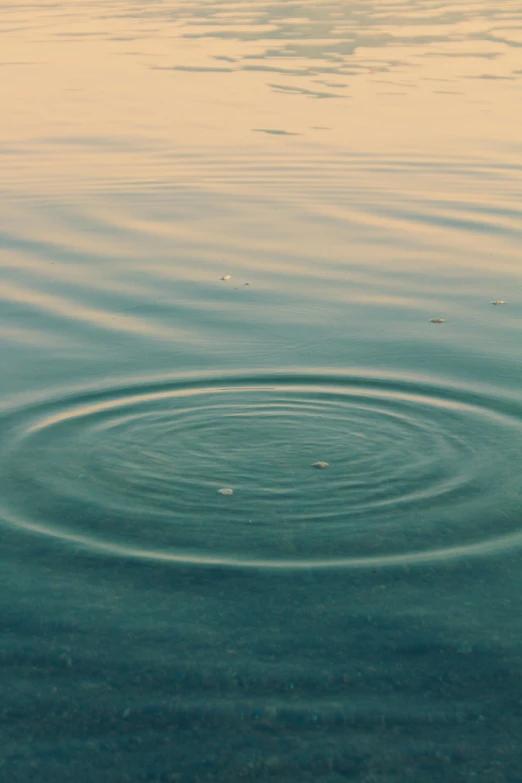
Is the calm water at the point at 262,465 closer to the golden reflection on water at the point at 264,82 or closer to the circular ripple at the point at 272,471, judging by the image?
the circular ripple at the point at 272,471

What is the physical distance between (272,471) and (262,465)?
0.10m

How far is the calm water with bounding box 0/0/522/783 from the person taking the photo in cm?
452

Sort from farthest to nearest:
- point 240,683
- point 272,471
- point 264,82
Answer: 1. point 264,82
2. point 272,471
3. point 240,683

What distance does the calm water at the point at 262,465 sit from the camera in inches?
178

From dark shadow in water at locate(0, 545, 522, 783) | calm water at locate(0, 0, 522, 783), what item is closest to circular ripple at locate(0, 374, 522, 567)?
calm water at locate(0, 0, 522, 783)

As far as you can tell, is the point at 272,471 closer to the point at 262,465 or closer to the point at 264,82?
the point at 262,465

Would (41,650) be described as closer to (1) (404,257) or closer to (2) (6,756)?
(2) (6,756)

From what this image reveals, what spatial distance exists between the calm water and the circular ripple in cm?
2

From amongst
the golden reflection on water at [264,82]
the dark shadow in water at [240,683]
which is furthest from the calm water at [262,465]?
the golden reflection on water at [264,82]

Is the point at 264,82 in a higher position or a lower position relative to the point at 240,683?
higher

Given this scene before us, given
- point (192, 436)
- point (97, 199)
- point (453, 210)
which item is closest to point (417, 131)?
point (453, 210)

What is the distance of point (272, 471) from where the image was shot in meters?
6.61

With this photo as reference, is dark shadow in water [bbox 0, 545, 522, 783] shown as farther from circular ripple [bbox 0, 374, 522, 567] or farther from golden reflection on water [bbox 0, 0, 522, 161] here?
golden reflection on water [bbox 0, 0, 522, 161]

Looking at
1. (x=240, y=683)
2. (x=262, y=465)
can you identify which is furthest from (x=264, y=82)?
(x=240, y=683)
